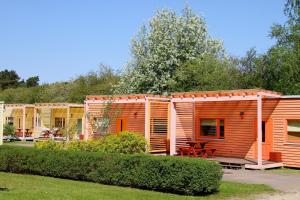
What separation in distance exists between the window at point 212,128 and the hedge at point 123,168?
10.1m

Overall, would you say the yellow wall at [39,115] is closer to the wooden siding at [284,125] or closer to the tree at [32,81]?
the wooden siding at [284,125]

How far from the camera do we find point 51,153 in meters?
15.8

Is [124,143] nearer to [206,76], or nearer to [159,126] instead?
[159,126]

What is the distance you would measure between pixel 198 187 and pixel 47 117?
32502mm

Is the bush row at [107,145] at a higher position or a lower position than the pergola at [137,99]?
lower

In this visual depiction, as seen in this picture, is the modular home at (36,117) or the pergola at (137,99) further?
the modular home at (36,117)

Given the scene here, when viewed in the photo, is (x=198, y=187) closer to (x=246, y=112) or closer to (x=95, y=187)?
(x=95, y=187)

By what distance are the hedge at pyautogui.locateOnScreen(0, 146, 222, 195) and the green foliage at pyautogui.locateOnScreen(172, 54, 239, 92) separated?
17.5 m

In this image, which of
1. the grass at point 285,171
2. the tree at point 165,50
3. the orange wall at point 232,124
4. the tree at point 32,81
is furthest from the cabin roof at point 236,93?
the tree at point 32,81

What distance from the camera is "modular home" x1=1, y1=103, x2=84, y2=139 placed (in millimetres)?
38791

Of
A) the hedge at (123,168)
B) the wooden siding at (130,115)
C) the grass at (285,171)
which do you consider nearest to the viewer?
the hedge at (123,168)

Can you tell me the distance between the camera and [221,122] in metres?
23.7

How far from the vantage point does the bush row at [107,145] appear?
56.0ft

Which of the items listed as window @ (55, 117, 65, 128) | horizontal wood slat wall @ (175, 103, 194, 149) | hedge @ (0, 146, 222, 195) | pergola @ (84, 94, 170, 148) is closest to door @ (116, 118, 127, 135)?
pergola @ (84, 94, 170, 148)
